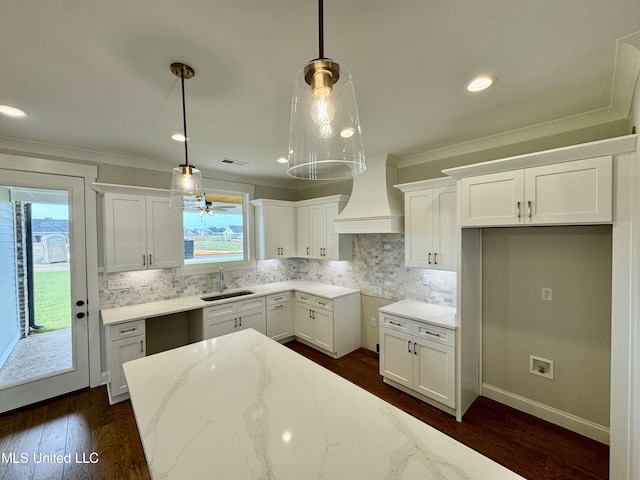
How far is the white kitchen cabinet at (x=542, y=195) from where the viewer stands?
5.84 ft

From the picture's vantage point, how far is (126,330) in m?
2.86

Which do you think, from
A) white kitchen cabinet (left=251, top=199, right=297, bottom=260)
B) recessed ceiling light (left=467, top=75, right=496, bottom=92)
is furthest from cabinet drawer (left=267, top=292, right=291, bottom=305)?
recessed ceiling light (left=467, top=75, right=496, bottom=92)

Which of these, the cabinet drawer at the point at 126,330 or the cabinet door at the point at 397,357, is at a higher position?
the cabinet drawer at the point at 126,330

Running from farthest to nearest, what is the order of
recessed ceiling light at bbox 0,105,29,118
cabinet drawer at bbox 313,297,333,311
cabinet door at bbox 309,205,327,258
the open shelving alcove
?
cabinet door at bbox 309,205,327,258, cabinet drawer at bbox 313,297,333,311, recessed ceiling light at bbox 0,105,29,118, the open shelving alcove

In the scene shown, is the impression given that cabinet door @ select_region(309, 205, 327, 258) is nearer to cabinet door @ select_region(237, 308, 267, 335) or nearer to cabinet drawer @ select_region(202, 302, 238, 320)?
cabinet door @ select_region(237, 308, 267, 335)

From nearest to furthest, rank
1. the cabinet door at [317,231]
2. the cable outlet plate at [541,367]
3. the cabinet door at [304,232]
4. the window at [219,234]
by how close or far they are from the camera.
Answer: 1. the cable outlet plate at [541,367]
2. the window at [219,234]
3. the cabinet door at [317,231]
4. the cabinet door at [304,232]

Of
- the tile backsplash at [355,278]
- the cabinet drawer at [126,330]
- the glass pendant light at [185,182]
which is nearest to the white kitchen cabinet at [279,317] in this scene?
the tile backsplash at [355,278]

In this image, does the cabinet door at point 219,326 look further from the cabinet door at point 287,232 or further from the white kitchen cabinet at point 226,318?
the cabinet door at point 287,232

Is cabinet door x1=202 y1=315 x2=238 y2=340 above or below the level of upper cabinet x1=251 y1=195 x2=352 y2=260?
below

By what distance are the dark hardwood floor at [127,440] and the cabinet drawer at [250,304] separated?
1.52 m

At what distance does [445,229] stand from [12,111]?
380cm

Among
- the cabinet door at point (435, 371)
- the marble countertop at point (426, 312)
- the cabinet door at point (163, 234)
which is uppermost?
the cabinet door at point (163, 234)

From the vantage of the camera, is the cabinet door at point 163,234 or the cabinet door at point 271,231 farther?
the cabinet door at point 271,231

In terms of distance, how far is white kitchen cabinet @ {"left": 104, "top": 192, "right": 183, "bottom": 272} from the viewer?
2.95 meters
